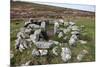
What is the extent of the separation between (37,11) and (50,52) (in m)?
0.40

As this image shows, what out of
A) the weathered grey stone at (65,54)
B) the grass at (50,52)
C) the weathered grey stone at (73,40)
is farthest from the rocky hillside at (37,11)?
the weathered grey stone at (65,54)

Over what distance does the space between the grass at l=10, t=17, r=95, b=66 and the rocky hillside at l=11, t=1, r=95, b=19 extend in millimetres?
70

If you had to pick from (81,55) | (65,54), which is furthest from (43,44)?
(81,55)

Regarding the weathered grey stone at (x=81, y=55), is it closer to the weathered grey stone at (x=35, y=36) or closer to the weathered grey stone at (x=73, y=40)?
the weathered grey stone at (x=73, y=40)

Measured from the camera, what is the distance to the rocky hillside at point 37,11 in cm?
174

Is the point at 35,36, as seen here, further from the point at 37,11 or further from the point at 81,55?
the point at 81,55

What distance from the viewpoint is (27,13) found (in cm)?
177

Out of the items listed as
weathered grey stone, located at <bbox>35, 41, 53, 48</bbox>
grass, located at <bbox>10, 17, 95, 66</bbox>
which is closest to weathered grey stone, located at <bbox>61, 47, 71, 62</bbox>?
grass, located at <bbox>10, 17, 95, 66</bbox>

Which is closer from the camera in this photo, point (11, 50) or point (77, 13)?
point (11, 50)

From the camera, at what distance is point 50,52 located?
5.98ft
